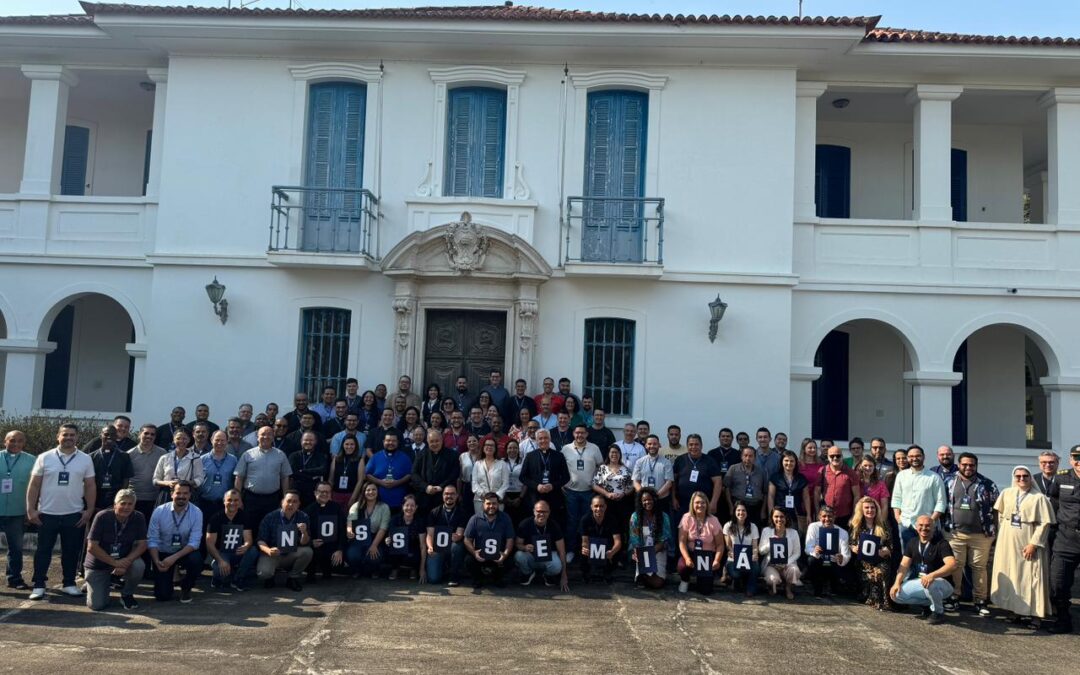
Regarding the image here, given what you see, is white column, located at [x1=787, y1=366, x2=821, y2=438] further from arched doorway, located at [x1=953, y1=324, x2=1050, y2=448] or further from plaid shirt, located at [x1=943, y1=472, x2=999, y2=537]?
plaid shirt, located at [x1=943, y1=472, x2=999, y2=537]

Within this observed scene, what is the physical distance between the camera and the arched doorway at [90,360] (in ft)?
51.5

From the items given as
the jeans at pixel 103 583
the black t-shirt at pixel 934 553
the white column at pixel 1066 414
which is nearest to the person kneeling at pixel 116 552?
the jeans at pixel 103 583

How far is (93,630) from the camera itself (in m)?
7.07

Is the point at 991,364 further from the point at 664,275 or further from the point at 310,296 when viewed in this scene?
the point at 310,296

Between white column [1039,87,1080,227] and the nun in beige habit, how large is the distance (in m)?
6.75

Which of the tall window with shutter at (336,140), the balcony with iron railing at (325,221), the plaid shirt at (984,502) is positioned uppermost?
the tall window with shutter at (336,140)

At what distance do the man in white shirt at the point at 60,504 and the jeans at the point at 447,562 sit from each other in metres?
3.57

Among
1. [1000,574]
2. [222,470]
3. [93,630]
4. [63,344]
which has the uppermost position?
[63,344]

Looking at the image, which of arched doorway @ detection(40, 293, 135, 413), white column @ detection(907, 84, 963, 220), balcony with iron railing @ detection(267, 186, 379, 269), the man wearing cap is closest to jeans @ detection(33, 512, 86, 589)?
balcony with iron railing @ detection(267, 186, 379, 269)

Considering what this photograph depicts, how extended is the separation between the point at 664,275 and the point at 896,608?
5899mm

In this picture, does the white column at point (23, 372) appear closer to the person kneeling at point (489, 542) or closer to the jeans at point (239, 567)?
the jeans at point (239, 567)

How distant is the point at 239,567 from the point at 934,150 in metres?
12.0

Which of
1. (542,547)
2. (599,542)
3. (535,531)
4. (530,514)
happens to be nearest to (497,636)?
(542,547)

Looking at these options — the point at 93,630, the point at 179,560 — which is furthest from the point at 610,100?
the point at 93,630
